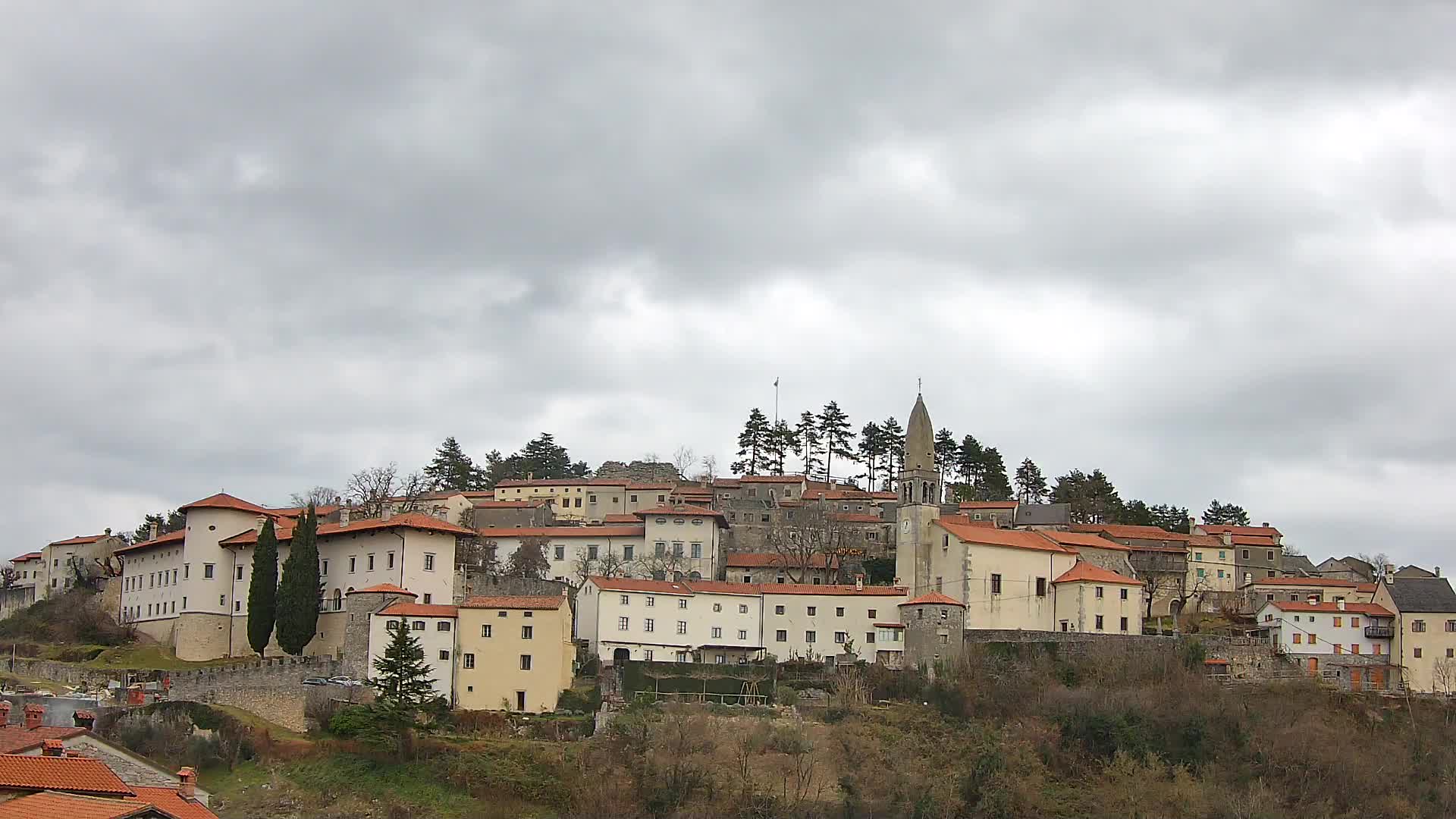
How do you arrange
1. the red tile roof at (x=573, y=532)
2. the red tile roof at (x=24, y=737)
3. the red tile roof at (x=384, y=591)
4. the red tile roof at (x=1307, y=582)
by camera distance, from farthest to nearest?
the red tile roof at (x=1307, y=582)
the red tile roof at (x=573, y=532)
the red tile roof at (x=384, y=591)
the red tile roof at (x=24, y=737)

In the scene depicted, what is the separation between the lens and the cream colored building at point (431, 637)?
6172cm

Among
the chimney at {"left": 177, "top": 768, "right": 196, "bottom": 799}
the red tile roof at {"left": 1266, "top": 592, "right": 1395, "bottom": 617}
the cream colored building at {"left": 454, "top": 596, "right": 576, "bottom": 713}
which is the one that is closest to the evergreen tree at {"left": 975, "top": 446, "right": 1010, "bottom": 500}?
the red tile roof at {"left": 1266, "top": 592, "right": 1395, "bottom": 617}

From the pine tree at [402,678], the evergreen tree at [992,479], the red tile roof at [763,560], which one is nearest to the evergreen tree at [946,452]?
the evergreen tree at [992,479]

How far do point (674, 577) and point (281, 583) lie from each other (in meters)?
23.2

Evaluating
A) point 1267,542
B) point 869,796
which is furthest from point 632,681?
point 1267,542

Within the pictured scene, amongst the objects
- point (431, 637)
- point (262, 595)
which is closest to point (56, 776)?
point (431, 637)

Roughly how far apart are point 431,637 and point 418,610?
1.30 m

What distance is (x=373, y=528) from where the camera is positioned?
224ft

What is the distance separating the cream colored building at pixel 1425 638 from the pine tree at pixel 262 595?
52433mm

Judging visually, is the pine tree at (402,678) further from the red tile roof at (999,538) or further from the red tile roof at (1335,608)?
the red tile roof at (1335,608)

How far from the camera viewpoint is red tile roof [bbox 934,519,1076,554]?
75.0 metres

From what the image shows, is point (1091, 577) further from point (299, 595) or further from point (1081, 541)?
point (299, 595)

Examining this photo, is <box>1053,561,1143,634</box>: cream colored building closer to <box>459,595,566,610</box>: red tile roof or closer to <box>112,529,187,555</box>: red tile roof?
<box>459,595,566,610</box>: red tile roof

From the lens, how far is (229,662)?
65.9 m
